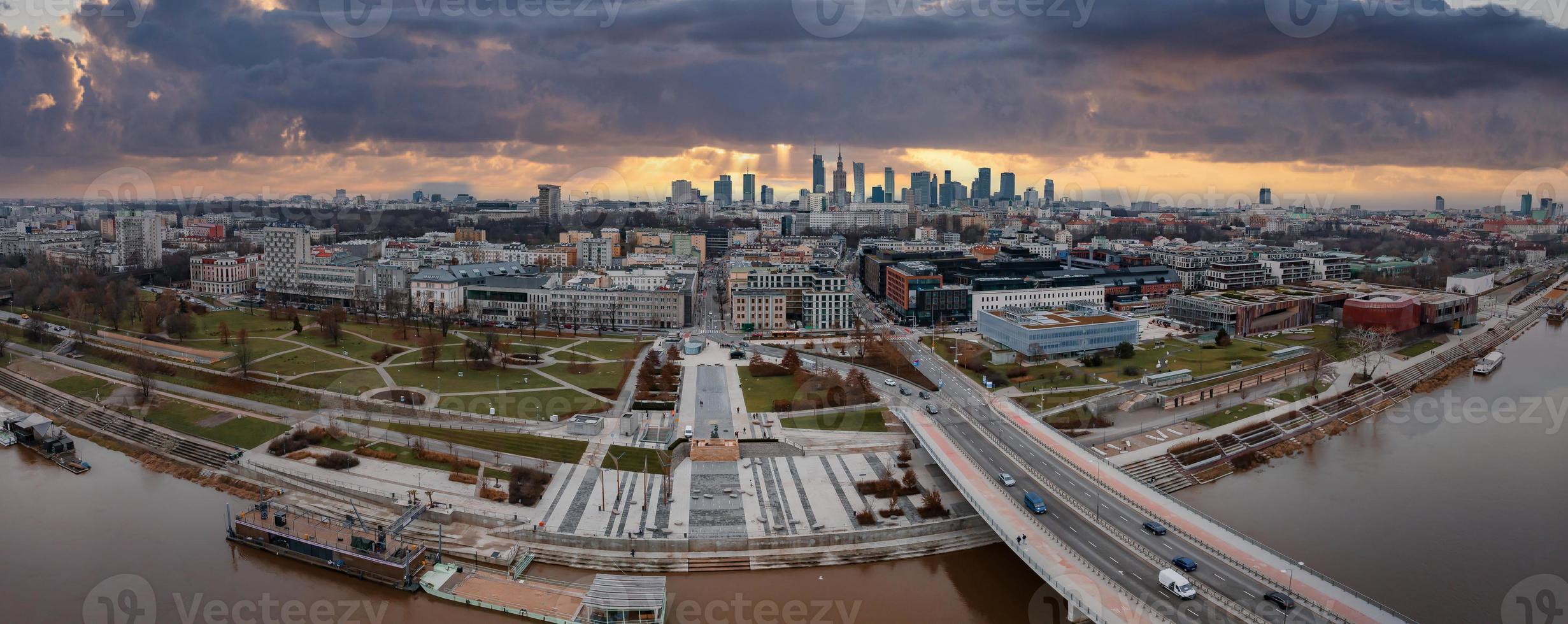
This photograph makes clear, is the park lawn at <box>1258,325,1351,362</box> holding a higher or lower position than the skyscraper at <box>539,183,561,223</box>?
lower

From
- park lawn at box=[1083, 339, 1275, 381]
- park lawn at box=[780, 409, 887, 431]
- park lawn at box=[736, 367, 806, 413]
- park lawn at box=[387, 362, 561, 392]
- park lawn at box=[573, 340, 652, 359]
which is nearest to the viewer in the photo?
park lawn at box=[780, 409, 887, 431]

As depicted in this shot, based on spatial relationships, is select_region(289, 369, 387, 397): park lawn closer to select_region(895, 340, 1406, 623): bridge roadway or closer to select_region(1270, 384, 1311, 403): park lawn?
select_region(895, 340, 1406, 623): bridge roadway

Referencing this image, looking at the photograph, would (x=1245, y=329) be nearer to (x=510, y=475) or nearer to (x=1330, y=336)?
(x=1330, y=336)

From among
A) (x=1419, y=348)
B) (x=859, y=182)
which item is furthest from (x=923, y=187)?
→ (x=1419, y=348)

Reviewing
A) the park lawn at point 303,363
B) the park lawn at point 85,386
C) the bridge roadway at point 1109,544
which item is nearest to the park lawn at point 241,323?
the park lawn at point 303,363

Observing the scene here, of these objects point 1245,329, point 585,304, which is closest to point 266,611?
point 585,304

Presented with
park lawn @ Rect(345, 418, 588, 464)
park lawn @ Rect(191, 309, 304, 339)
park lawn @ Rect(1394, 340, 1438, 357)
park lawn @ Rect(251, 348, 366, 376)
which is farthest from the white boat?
park lawn @ Rect(191, 309, 304, 339)

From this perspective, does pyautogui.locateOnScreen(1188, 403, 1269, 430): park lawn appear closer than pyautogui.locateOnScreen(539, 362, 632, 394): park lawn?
Yes
